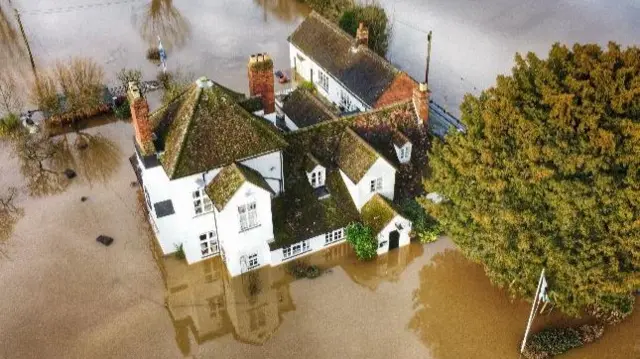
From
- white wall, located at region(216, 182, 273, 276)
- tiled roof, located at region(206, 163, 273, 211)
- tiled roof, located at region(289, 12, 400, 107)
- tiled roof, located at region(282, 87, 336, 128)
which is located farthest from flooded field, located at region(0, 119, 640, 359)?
tiled roof, located at region(289, 12, 400, 107)

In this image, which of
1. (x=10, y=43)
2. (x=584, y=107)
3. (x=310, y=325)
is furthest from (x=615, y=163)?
(x=10, y=43)

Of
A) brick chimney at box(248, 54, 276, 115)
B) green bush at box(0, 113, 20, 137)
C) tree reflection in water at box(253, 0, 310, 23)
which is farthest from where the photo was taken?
tree reflection in water at box(253, 0, 310, 23)

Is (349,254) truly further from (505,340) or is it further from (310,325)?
(505,340)

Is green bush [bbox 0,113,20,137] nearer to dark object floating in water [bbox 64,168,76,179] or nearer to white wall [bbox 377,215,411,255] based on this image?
dark object floating in water [bbox 64,168,76,179]

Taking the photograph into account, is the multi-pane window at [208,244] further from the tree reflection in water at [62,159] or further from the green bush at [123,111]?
the green bush at [123,111]

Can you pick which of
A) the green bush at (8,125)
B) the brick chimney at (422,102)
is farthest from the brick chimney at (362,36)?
the green bush at (8,125)

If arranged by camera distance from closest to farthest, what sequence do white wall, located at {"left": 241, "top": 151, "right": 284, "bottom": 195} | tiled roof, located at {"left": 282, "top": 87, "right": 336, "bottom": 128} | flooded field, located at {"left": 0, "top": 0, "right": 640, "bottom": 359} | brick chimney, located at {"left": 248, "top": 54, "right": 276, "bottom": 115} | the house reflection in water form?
flooded field, located at {"left": 0, "top": 0, "right": 640, "bottom": 359}, the house reflection in water, white wall, located at {"left": 241, "top": 151, "right": 284, "bottom": 195}, brick chimney, located at {"left": 248, "top": 54, "right": 276, "bottom": 115}, tiled roof, located at {"left": 282, "top": 87, "right": 336, "bottom": 128}
